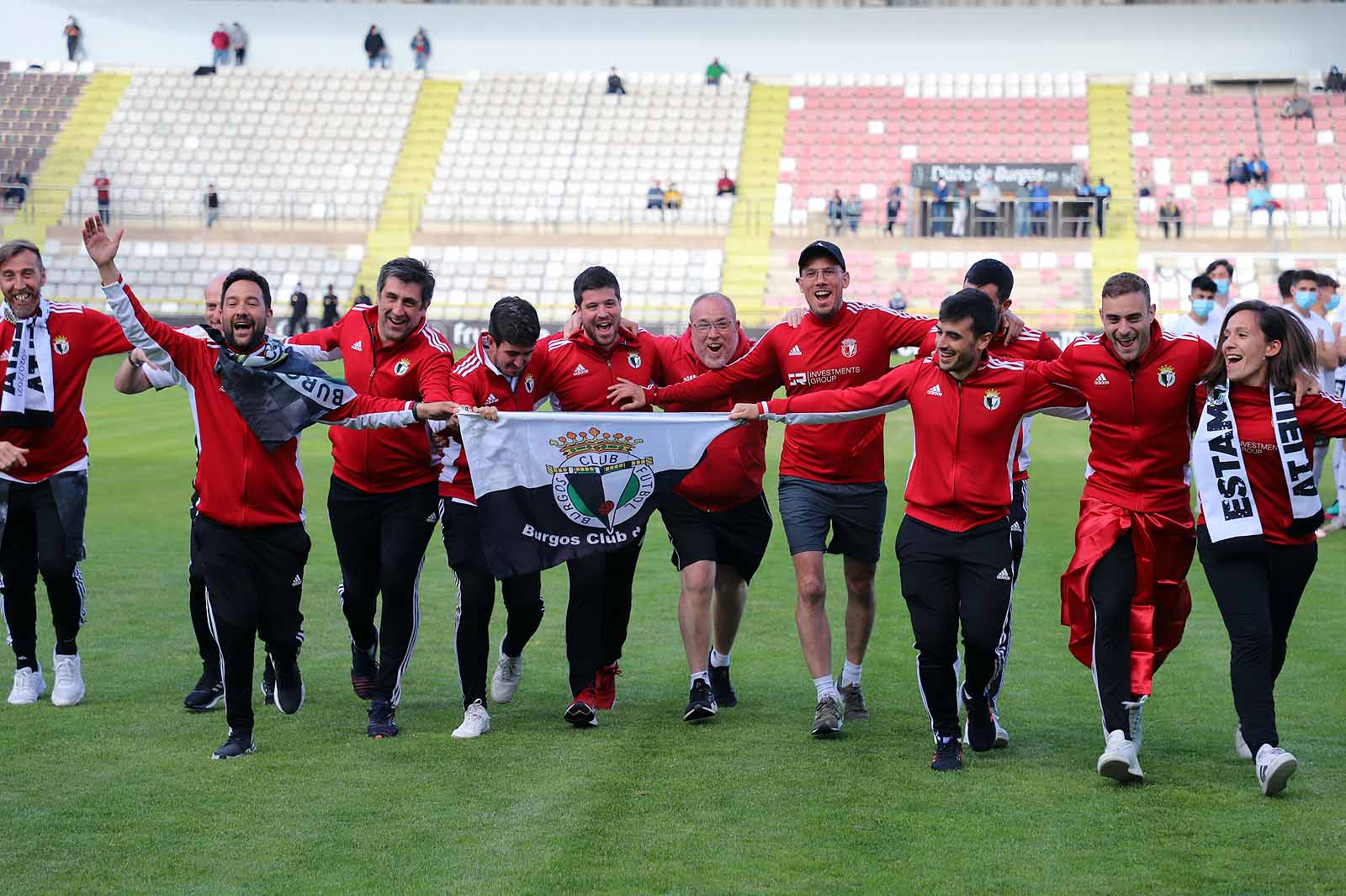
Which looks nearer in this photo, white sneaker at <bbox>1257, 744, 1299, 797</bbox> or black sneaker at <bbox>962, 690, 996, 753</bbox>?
white sneaker at <bbox>1257, 744, 1299, 797</bbox>

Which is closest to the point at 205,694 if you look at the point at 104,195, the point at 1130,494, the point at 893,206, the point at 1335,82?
the point at 1130,494

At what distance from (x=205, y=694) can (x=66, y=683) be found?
28.8 inches

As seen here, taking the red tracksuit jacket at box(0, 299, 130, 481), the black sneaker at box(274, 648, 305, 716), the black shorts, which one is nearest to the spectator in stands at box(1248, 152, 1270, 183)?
the black shorts

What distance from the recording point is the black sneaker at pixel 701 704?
715 centimetres

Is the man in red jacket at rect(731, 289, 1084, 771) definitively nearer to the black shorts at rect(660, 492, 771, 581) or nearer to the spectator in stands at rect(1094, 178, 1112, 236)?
the black shorts at rect(660, 492, 771, 581)

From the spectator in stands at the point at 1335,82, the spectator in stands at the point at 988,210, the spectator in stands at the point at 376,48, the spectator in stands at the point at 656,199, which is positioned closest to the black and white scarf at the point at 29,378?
the spectator in stands at the point at 988,210

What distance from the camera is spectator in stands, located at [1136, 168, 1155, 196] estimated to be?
40562 mm

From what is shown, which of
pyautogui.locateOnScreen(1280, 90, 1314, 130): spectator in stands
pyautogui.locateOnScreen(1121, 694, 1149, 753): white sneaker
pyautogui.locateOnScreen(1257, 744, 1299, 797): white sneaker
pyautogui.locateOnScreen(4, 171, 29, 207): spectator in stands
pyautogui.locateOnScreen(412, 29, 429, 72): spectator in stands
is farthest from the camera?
pyautogui.locateOnScreen(412, 29, 429, 72): spectator in stands

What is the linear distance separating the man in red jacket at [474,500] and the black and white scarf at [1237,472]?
303 centimetres

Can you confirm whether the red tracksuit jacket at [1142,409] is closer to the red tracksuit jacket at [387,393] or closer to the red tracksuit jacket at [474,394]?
the red tracksuit jacket at [474,394]

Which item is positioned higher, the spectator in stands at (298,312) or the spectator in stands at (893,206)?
the spectator in stands at (893,206)

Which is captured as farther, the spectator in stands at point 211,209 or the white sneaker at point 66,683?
the spectator in stands at point 211,209

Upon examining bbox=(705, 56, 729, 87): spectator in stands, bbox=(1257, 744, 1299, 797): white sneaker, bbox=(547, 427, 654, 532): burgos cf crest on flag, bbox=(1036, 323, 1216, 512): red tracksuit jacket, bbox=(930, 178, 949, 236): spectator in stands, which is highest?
bbox=(705, 56, 729, 87): spectator in stands

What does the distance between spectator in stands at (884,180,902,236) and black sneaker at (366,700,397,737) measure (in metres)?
Answer: 34.4
